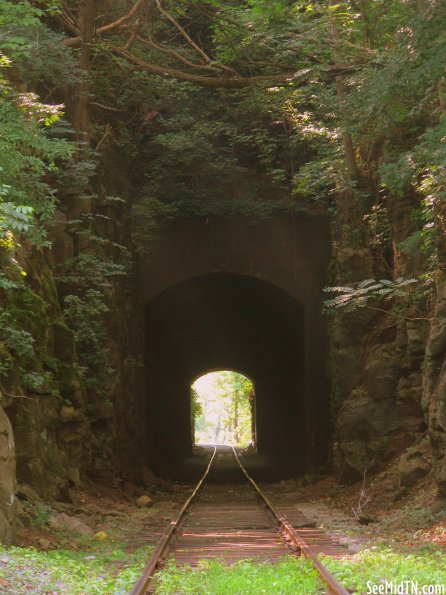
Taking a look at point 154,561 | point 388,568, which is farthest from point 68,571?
point 388,568

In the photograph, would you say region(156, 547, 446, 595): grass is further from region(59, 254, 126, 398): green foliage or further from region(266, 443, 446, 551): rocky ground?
region(59, 254, 126, 398): green foliage

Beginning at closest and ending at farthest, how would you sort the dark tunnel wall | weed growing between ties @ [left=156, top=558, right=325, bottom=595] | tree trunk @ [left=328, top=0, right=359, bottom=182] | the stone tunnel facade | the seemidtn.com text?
the seemidtn.com text → weed growing between ties @ [left=156, top=558, right=325, bottom=595] → tree trunk @ [left=328, top=0, right=359, bottom=182] → the stone tunnel facade → the dark tunnel wall

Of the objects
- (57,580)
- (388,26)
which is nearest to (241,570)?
(57,580)

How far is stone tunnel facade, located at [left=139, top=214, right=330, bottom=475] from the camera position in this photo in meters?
19.7

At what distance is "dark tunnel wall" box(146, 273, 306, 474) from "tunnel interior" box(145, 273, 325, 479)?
3cm

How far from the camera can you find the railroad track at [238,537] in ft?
25.9

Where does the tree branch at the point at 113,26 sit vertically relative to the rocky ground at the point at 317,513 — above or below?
above

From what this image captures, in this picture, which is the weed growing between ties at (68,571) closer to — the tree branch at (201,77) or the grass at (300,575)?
the grass at (300,575)

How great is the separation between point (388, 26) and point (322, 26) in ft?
4.04

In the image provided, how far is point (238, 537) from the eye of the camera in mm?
10055

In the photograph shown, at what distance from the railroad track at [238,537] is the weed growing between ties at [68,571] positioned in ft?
0.74

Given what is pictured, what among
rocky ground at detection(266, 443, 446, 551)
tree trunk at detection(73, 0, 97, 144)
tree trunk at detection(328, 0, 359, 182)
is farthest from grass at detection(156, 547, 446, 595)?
tree trunk at detection(73, 0, 97, 144)

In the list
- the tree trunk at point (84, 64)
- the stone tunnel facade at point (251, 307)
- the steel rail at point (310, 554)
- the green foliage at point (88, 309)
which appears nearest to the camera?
the steel rail at point (310, 554)

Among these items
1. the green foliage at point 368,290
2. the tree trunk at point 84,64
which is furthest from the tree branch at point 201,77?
the green foliage at point 368,290
